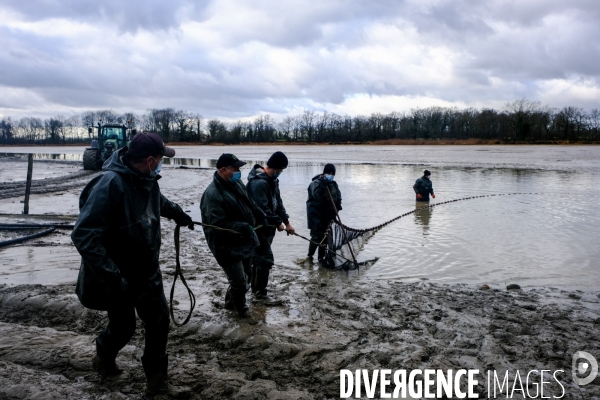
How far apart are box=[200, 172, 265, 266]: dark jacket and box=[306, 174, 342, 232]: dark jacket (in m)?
3.24

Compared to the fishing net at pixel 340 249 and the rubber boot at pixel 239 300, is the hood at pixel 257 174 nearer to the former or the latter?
the rubber boot at pixel 239 300

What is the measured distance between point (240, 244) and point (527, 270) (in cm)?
533

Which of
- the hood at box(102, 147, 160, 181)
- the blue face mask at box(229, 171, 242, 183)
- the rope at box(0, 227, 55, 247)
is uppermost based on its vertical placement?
the hood at box(102, 147, 160, 181)

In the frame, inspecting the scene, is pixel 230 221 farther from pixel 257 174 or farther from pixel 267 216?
pixel 257 174

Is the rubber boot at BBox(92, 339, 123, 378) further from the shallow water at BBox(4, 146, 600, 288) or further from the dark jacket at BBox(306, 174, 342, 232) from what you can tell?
the dark jacket at BBox(306, 174, 342, 232)

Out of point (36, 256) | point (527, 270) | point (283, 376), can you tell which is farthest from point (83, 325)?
point (527, 270)

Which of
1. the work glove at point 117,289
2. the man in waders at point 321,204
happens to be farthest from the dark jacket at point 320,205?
the work glove at point 117,289

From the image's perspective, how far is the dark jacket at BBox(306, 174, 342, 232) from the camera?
321 inches

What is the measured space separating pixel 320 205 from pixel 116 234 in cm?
527

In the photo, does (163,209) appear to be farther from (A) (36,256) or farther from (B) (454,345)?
(A) (36,256)

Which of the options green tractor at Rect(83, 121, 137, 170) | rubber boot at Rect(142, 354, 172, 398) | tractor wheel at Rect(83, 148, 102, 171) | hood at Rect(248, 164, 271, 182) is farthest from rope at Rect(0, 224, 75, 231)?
tractor wheel at Rect(83, 148, 102, 171)

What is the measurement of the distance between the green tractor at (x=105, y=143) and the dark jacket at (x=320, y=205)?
20929 millimetres

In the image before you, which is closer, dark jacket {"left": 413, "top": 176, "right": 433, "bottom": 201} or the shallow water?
the shallow water

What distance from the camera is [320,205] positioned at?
8250 mm
